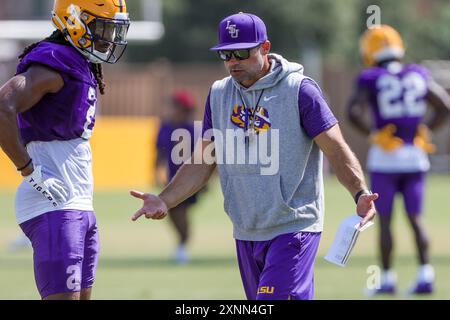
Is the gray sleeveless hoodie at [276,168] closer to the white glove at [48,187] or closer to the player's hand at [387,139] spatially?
the white glove at [48,187]

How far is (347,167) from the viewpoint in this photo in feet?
21.3

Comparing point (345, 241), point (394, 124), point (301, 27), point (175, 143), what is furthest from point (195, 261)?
point (301, 27)

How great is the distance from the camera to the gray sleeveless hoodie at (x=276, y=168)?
655 cm

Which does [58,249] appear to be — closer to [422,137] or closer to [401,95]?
[401,95]

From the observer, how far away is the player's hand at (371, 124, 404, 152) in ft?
37.7

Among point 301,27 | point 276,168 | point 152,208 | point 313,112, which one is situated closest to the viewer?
point 313,112

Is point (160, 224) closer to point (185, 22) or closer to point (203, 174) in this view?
point (203, 174)

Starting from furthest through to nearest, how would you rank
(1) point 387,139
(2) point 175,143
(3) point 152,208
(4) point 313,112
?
(2) point 175,143 < (1) point 387,139 < (3) point 152,208 < (4) point 313,112

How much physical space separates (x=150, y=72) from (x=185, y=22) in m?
9.73

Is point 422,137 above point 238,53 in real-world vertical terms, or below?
below

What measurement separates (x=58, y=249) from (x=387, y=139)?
587 cm

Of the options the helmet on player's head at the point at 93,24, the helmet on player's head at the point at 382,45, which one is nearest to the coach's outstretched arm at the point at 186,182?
the helmet on player's head at the point at 93,24

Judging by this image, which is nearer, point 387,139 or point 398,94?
point 398,94
